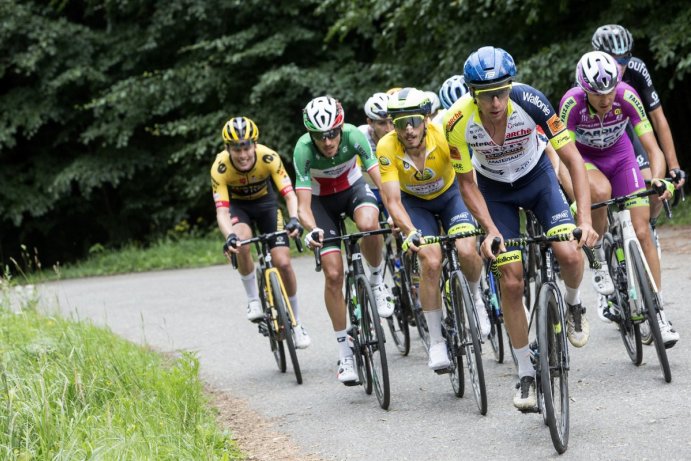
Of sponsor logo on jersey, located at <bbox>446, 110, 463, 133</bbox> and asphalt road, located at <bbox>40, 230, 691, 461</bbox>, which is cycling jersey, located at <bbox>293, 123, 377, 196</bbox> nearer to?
asphalt road, located at <bbox>40, 230, 691, 461</bbox>

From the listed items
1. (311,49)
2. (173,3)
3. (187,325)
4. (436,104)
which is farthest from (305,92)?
(436,104)

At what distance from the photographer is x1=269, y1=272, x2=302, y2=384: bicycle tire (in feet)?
26.7

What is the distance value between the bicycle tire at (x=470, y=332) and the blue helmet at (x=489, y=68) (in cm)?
134

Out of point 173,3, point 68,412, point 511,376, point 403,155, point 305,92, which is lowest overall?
point 511,376

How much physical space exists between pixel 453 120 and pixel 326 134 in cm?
181

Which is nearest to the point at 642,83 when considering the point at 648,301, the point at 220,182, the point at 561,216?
the point at 561,216

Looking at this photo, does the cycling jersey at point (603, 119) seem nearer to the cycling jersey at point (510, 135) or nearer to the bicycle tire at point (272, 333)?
the cycling jersey at point (510, 135)

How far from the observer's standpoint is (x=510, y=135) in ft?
20.4

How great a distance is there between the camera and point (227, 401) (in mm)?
7934

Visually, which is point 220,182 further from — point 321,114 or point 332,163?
point 321,114

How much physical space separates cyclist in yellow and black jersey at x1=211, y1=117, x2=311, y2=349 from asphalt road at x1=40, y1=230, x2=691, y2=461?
711 millimetres

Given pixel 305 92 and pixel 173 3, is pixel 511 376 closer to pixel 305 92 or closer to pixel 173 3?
pixel 305 92

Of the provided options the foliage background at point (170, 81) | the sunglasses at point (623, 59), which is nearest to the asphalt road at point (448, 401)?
the sunglasses at point (623, 59)

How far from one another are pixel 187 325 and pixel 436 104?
15.9ft
